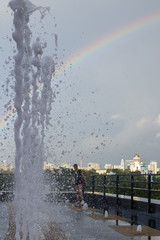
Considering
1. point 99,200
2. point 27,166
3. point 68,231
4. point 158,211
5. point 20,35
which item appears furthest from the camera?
point 99,200

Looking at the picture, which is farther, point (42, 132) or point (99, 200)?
point (99, 200)

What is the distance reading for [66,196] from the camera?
54.1ft

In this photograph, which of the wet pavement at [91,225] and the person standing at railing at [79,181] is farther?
the person standing at railing at [79,181]

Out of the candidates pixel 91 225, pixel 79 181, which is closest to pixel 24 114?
pixel 91 225

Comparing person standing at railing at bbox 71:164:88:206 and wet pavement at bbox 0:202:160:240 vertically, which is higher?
person standing at railing at bbox 71:164:88:206

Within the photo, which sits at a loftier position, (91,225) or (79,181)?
(79,181)

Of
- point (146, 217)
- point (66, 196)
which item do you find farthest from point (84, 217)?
point (66, 196)

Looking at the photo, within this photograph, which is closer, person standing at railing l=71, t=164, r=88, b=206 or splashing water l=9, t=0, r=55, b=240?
splashing water l=9, t=0, r=55, b=240

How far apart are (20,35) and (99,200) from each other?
957 centimetres

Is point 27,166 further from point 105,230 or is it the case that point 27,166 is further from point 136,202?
point 136,202

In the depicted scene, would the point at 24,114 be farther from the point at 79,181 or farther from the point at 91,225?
the point at 79,181

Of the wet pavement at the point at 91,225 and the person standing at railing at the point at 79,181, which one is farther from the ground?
the person standing at railing at the point at 79,181

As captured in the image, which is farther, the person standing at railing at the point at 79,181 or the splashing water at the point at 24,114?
the person standing at railing at the point at 79,181

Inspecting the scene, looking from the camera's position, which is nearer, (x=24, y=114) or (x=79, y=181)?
(x=24, y=114)
